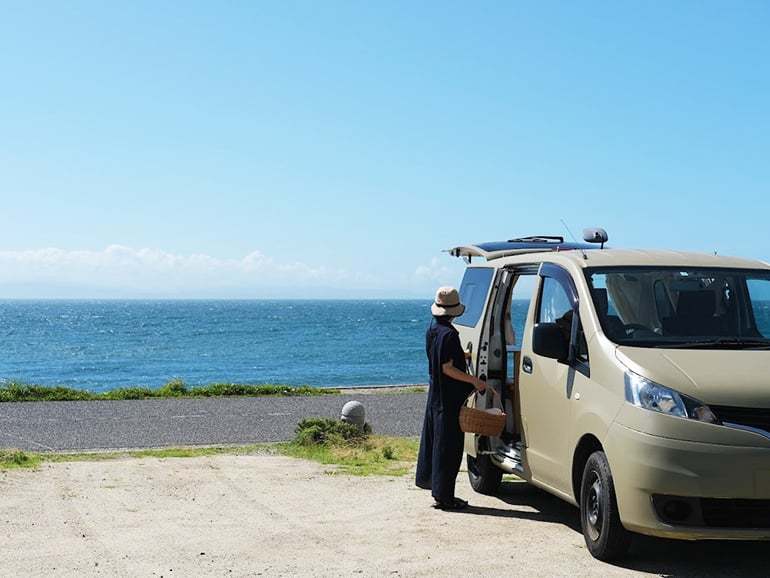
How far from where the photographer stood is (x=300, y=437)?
13758 millimetres

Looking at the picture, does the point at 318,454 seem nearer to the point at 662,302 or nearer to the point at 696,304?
the point at 662,302

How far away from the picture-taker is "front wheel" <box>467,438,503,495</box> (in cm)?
966

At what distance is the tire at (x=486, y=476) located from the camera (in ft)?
31.7

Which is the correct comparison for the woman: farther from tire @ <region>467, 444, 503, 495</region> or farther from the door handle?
tire @ <region>467, 444, 503, 495</region>

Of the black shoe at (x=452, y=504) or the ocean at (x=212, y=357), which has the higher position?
the black shoe at (x=452, y=504)

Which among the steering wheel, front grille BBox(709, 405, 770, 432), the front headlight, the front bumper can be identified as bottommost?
the front bumper

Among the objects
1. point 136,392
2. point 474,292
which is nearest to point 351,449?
point 474,292

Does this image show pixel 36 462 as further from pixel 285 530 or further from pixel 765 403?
pixel 765 403

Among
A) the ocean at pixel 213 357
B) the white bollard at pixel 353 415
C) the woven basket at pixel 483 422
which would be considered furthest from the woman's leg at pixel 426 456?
the ocean at pixel 213 357

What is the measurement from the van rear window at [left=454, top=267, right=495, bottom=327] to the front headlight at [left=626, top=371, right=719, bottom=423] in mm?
2856

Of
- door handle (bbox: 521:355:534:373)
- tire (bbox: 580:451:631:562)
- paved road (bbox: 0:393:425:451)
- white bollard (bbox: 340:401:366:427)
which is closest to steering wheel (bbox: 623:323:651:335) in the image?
tire (bbox: 580:451:631:562)

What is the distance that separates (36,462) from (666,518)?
795 centimetres

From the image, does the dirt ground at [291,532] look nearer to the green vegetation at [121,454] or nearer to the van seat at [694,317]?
the green vegetation at [121,454]

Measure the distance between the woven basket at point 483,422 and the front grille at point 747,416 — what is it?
2.51 metres
